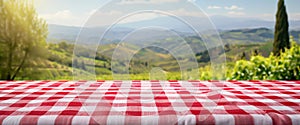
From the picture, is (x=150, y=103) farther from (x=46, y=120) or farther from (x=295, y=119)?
(x=295, y=119)

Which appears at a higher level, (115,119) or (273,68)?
(273,68)

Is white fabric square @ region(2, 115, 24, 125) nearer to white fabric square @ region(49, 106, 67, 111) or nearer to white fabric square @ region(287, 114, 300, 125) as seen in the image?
white fabric square @ region(49, 106, 67, 111)

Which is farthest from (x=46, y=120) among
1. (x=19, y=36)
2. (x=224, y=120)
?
(x=19, y=36)

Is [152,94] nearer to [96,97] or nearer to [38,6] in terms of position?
[96,97]

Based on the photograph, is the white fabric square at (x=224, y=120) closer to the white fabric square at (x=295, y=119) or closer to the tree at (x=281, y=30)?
the white fabric square at (x=295, y=119)

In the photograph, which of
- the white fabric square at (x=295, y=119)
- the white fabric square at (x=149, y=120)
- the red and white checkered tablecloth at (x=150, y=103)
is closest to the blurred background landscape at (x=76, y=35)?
the red and white checkered tablecloth at (x=150, y=103)

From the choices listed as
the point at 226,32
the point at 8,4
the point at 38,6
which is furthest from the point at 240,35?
the point at 8,4
